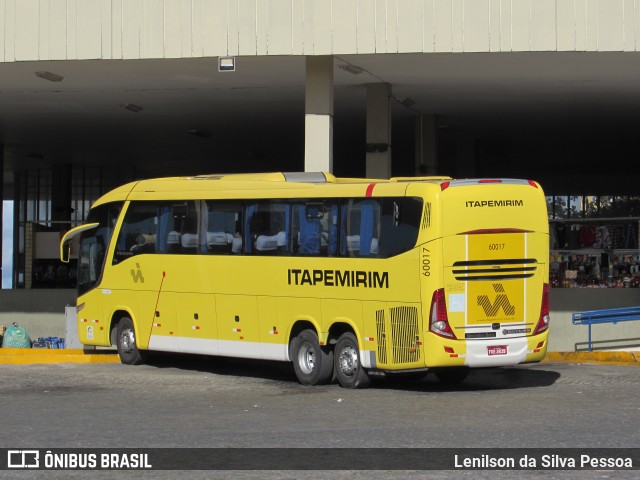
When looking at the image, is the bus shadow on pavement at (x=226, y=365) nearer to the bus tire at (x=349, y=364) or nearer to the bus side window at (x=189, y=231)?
the bus tire at (x=349, y=364)

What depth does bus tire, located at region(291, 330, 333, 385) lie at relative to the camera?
18844mm

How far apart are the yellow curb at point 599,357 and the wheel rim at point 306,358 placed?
20.0ft

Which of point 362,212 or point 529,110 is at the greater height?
point 529,110

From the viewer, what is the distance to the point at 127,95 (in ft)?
100

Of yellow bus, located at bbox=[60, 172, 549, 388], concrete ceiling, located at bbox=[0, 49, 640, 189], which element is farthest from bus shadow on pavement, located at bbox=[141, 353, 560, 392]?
concrete ceiling, located at bbox=[0, 49, 640, 189]

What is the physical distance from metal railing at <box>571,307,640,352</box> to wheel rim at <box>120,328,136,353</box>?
8825 mm

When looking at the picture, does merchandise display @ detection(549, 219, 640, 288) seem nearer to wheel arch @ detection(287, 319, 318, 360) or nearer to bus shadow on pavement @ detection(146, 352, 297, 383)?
bus shadow on pavement @ detection(146, 352, 297, 383)

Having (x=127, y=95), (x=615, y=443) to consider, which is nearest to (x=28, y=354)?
(x=127, y=95)

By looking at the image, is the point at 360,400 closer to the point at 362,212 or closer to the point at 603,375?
the point at 362,212

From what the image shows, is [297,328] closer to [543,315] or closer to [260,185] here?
[260,185]

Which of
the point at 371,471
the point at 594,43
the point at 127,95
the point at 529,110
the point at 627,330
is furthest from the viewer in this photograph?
the point at 529,110

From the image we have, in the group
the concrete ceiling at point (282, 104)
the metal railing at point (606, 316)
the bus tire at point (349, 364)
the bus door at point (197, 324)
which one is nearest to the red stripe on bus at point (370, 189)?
the bus tire at point (349, 364)

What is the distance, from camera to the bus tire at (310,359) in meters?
18.8

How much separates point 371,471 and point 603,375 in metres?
10.3
